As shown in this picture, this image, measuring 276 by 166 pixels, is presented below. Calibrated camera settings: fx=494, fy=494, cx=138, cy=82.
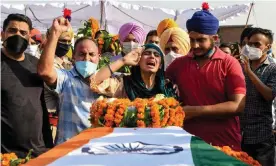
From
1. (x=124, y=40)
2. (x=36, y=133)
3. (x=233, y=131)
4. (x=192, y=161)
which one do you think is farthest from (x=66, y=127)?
(x=124, y=40)

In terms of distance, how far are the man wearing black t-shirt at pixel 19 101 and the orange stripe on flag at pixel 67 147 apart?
0.71 metres

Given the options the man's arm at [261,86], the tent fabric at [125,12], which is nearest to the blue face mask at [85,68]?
the man's arm at [261,86]

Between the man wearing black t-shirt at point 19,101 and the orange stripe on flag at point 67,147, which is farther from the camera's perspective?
the man wearing black t-shirt at point 19,101

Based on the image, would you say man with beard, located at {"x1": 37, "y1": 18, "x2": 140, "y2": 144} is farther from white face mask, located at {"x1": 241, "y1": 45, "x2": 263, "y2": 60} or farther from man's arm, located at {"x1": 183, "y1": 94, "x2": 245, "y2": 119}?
white face mask, located at {"x1": 241, "y1": 45, "x2": 263, "y2": 60}

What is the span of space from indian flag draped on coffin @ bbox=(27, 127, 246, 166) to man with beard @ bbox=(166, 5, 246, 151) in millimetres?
874

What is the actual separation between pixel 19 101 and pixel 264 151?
251 centimetres

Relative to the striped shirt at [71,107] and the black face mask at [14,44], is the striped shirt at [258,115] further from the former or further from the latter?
the black face mask at [14,44]

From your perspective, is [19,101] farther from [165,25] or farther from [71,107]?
[165,25]

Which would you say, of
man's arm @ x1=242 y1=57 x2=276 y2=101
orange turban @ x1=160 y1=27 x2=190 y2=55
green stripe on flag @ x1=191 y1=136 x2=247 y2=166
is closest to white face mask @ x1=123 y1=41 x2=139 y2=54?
orange turban @ x1=160 y1=27 x2=190 y2=55

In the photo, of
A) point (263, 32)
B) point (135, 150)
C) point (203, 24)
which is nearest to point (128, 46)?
Answer: point (263, 32)

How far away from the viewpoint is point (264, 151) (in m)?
4.87

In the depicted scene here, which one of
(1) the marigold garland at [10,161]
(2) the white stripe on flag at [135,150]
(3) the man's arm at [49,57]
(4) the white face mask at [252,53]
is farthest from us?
(4) the white face mask at [252,53]

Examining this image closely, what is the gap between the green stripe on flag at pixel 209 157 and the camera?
7.48 ft

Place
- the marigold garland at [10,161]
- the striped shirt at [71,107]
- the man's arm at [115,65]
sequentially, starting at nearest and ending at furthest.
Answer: the marigold garland at [10,161] < the striped shirt at [71,107] < the man's arm at [115,65]
